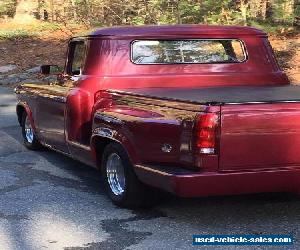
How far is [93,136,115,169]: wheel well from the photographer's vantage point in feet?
19.5

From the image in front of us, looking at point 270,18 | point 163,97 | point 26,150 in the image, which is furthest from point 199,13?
point 163,97

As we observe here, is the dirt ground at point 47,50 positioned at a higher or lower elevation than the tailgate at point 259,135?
lower

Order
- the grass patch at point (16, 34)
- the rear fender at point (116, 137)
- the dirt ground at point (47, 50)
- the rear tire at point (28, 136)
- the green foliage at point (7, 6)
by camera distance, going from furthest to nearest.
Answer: the green foliage at point (7, 6), the grass patch at point (16, 34), the dirt ground at point (47, 50), the rear tire at point (28, 136), the rear fender at point (116, 137)

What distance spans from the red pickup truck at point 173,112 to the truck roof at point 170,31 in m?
0.01

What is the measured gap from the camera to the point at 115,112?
5.60 meters

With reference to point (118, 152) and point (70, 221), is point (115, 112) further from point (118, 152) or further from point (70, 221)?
point (70, 221)

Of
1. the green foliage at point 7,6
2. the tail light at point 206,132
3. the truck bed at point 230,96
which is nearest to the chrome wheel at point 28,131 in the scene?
the truck bed at point 230,96

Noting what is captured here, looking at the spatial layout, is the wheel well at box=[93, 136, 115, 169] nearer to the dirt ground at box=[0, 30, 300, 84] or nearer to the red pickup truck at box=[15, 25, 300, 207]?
the red pickup truck at box=[15, 25, 300, 207]

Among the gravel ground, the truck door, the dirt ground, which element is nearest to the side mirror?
the truck door

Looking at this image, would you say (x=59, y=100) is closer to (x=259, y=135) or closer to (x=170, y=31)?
(x=170, y=31)

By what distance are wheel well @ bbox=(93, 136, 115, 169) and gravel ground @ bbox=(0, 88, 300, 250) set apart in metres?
0.40

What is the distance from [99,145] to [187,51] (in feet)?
5.22

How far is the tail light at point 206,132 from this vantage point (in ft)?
15.0

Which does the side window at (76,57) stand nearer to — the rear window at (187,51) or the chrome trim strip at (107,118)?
the rear window at (187,51)
